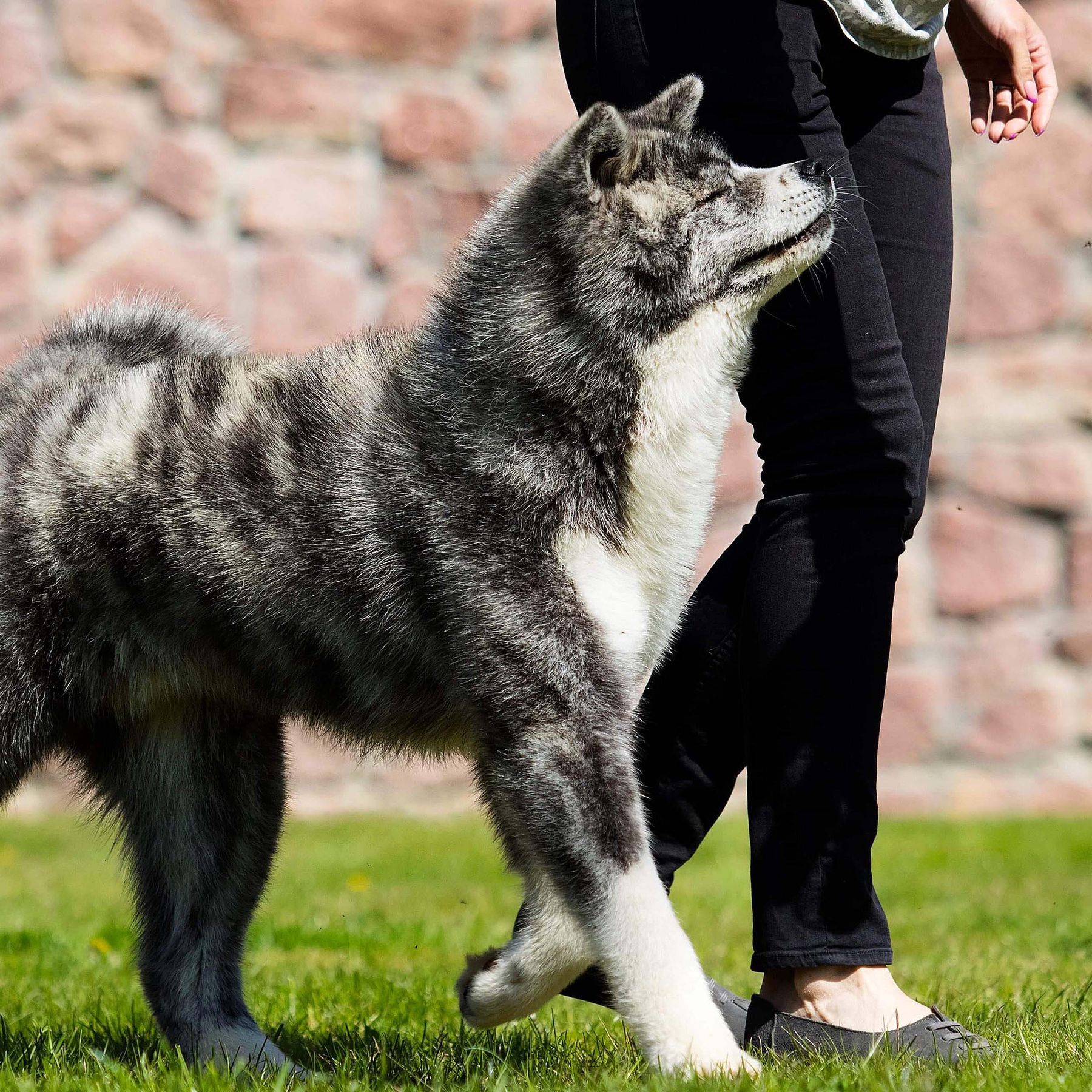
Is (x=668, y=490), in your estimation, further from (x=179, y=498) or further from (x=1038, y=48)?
(x=1038, y=48)

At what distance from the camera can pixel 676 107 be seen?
2107 millimetres

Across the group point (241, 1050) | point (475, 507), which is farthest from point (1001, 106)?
point (241, 1050)

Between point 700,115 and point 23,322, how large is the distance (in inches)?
139

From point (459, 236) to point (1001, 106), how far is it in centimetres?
296

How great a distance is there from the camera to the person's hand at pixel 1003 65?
2.28 metres

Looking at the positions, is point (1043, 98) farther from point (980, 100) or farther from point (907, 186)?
point (907, 186)

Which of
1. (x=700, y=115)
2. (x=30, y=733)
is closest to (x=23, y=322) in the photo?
(x=30, y=733)

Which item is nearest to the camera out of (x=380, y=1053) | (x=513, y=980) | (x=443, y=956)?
(x=513, y=980)

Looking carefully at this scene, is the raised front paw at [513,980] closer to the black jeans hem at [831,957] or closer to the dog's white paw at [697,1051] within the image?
the dog's white paw at [697,1051]

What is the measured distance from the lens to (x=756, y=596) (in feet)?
7.00

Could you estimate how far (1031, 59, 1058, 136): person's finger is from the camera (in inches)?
89.0

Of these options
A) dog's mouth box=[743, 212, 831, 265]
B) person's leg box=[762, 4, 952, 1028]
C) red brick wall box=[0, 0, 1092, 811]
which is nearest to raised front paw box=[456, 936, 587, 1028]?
person's leg box=[762, 4, 952, 1028]

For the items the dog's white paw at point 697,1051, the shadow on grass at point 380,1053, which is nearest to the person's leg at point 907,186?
the dog's white paw at point 697,1051

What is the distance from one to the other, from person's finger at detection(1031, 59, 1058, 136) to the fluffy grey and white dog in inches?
17.4
